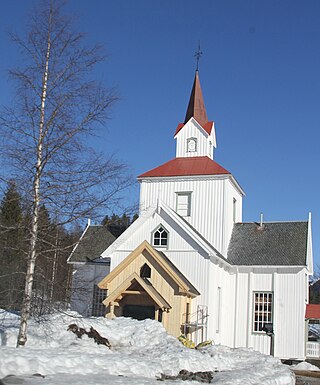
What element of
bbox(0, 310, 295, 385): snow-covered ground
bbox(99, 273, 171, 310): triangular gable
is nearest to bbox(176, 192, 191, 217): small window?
bbox(99, 273, 171, 310): triangular gable

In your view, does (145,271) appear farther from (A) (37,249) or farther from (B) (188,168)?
(A) (37,249)

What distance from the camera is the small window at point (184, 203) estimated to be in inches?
1251

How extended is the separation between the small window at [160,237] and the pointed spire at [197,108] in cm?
859

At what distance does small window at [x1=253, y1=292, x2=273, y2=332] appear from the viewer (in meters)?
29.6

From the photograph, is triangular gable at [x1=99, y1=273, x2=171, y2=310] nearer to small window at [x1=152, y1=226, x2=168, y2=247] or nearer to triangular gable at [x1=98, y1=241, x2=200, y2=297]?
triangular gable at [x1=98, y1=241, x2=200, y2=297]

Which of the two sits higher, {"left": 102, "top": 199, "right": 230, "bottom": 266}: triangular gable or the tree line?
{"left": 102, "top": 199, "right": 230, "bottom": 266}: triangular gable

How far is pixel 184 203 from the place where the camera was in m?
31.9

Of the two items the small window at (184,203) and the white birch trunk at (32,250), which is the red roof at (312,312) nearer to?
the small window at (184,203)

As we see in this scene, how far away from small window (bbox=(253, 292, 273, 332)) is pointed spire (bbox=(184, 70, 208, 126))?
1097 centimetres

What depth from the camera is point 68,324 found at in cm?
1914

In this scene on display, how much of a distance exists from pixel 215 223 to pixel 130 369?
58.8 ft

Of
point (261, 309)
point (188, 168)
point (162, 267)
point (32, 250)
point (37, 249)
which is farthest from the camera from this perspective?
point (188, 168)

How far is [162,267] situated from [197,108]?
12.8m

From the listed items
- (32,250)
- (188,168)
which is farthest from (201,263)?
(32,250)
